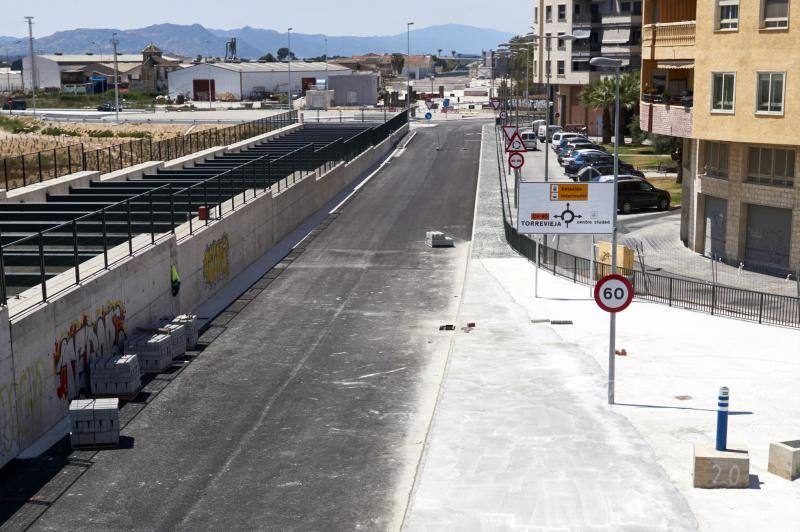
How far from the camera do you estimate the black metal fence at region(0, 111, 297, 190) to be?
56.0m

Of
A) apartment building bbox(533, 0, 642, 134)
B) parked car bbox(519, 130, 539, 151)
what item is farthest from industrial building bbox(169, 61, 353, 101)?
parked car bbox(519, 130, 539, 151)

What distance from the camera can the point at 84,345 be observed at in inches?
937

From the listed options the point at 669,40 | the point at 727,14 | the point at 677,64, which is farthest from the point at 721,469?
the point at 677,64

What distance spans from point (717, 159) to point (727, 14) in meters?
A: 6.27

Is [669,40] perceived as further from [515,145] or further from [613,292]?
[613,292]

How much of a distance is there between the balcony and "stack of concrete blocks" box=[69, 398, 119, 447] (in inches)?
1229

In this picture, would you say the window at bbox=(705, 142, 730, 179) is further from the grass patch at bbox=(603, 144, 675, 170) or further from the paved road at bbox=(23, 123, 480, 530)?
the grass patch at bbox=(603, 144, 675, 170)

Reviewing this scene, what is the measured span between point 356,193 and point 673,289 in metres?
31.0

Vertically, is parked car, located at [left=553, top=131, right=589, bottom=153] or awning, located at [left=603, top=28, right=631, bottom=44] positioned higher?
awning, located at [left=603, top=28, right=631, bottom=44]

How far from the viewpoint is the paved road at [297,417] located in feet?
57.8

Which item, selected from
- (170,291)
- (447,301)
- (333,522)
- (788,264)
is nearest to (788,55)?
(788,264)

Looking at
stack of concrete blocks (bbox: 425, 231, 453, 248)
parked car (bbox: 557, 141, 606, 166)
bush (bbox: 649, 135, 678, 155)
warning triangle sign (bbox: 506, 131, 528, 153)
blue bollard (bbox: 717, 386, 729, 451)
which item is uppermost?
warning triangle sign (bbox: 506, 131, 528, 153)

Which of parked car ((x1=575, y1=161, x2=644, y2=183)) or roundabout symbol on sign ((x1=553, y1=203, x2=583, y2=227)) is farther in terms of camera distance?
parked car ((x1=575, y1=161, x2=644, y2=183))

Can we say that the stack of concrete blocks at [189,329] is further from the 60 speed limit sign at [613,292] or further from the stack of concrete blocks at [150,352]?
the 60 speed limit sign at [613,292]
